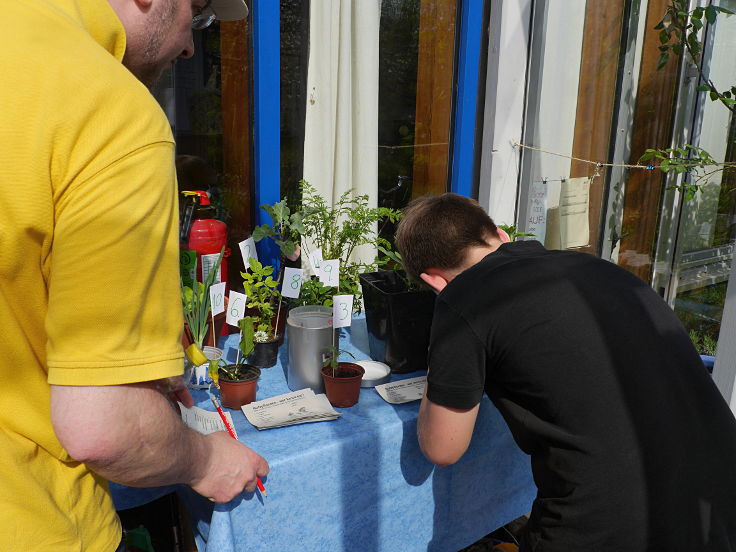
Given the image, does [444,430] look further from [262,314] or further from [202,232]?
[202,232]

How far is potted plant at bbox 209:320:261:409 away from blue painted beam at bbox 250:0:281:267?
0.77m

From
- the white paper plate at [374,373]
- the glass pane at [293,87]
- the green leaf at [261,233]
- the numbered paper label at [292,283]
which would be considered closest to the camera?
the white paper plate at [374,373]

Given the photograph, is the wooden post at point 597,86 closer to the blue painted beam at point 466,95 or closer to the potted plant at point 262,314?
the blue painted beam at point 466,95

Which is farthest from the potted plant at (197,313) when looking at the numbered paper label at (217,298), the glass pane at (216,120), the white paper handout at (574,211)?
the white paper handout at (574,211)

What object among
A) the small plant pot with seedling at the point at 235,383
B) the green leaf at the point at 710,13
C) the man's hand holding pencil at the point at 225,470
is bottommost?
the small plant pot with seedling at the point at 235,383

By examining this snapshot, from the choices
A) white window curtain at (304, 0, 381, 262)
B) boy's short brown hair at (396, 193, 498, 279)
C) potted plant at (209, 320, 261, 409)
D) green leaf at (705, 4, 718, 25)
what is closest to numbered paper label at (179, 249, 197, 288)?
potted plant at (209, 320, 261, 409)

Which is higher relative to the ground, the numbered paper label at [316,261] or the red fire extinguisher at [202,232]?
the red fire extinguisher at [202,232]

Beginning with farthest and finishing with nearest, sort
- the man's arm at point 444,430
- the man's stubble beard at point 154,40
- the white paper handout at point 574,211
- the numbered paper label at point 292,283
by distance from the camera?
the white paper handout at point 574,211
the numbered paper label at point 292,283
the man's arm at point 444,430
the man's stubble beard at point 154,40

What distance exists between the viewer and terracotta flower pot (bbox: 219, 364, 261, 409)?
152 cm

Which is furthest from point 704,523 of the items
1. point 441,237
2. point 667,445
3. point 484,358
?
point 441,237

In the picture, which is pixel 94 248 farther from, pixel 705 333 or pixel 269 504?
pixel 705 333

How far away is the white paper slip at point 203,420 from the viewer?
138 centimetres

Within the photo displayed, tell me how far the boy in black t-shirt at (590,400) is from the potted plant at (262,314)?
0.61 meters

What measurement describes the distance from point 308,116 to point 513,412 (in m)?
1.48
